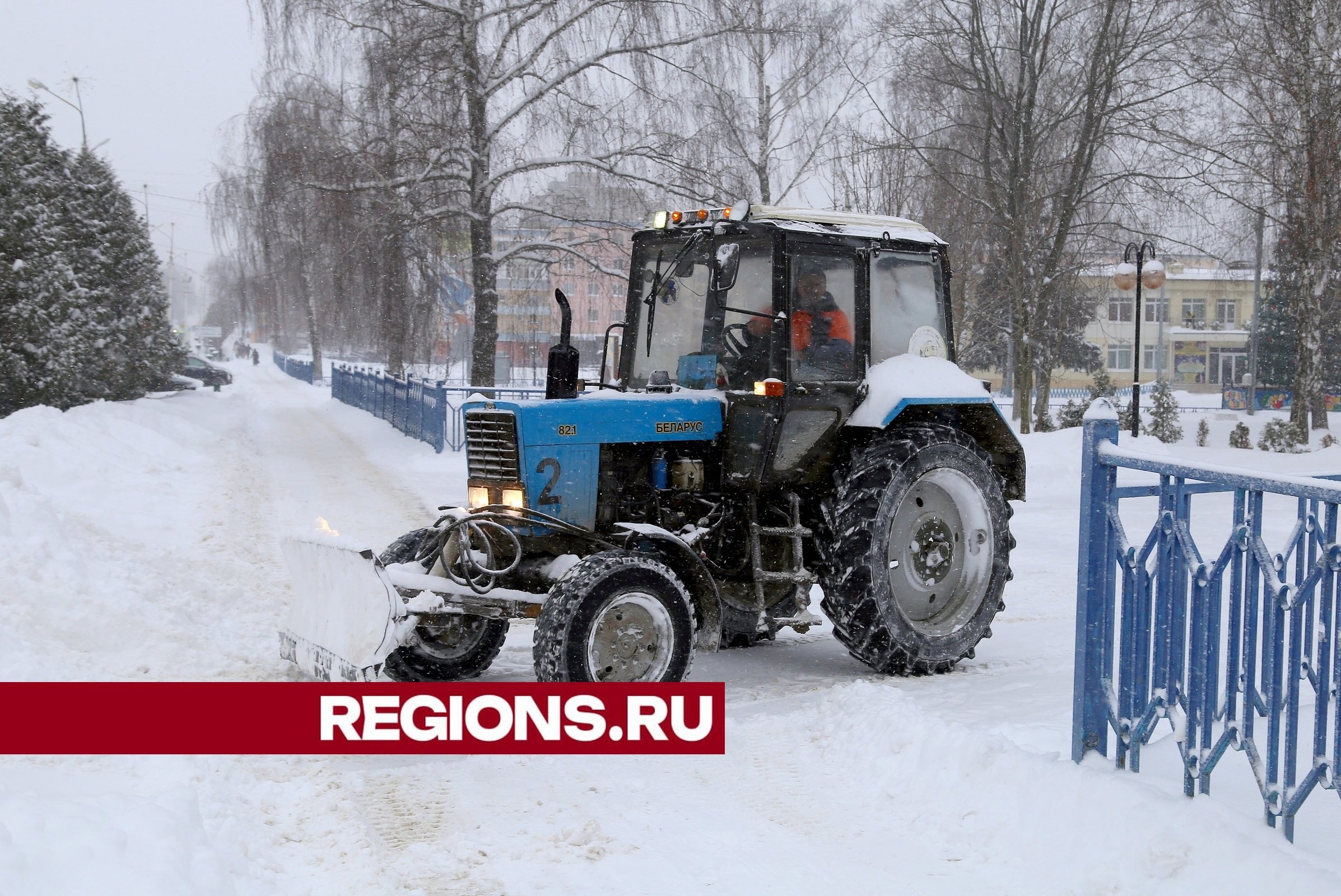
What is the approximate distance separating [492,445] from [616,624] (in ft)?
4.20

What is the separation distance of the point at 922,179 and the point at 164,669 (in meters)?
19.5

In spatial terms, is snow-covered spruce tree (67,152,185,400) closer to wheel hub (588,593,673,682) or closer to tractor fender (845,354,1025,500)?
tractor fender (845,354,1025,500)

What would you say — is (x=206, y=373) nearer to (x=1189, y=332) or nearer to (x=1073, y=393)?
(x=1073, y=393)

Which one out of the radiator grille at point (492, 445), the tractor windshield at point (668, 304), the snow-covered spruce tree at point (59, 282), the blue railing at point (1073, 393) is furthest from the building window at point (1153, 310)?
the radiator grille at point (492, 445)

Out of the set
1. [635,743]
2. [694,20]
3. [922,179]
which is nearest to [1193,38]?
[922,179]

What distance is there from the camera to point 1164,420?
29.1 meters

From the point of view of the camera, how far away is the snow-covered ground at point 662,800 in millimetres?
3600

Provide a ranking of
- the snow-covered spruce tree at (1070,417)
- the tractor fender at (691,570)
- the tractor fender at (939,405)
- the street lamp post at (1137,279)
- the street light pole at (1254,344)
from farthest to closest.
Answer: the street light pole at (1254,344) < the snow-covered spruce tree at (1070,417) < the street lamp post at (1137,279) < the tractor fender at (939,405) < the tractor fender at (691,570)

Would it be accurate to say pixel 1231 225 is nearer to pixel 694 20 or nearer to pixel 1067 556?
pixel 694 20

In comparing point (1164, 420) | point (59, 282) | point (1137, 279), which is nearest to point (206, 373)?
point (59, 282)

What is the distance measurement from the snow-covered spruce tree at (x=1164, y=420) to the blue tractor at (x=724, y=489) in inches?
850

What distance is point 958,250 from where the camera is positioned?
25625 millimetres

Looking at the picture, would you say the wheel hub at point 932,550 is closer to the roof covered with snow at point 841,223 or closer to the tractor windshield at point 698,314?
the tractor windshield at point 698,314

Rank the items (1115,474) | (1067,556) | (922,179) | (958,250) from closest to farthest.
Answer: (1115,474), (1067,556), (922,179), (958,250)
